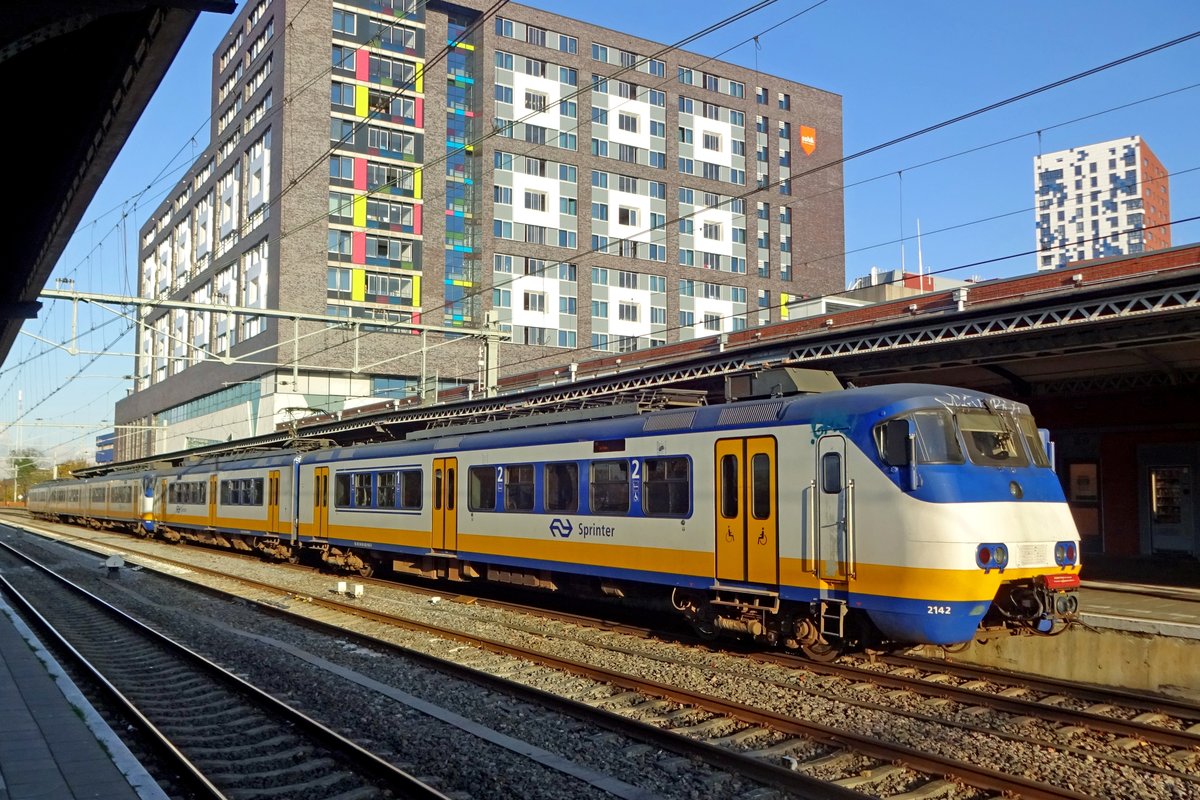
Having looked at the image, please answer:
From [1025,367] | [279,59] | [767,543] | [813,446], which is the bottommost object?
[767,543]

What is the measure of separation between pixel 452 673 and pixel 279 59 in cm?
5221

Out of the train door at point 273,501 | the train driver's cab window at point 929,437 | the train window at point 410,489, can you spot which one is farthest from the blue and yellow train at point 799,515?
the train door at point 273,501

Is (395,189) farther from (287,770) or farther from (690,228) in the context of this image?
(287,770)

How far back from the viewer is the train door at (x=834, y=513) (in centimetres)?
1080

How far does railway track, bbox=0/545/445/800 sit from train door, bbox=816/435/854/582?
18.3ft

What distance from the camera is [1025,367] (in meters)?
19.1

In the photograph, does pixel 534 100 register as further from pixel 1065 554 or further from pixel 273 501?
pixel 1065 554

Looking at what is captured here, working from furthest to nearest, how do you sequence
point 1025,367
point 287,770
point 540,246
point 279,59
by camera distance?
point 540,246 → point 279,59 → point 1025,367 → point 287,770

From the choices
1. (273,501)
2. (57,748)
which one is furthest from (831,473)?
(273,501)

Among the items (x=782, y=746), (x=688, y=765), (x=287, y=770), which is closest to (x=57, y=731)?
(x=287, y=770)

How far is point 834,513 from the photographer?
10977 mm

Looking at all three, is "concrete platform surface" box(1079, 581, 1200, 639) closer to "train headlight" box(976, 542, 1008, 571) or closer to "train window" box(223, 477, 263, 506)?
"train headlight" box(976, 542, 1008, 571)

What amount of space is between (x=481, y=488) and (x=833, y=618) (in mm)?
8109

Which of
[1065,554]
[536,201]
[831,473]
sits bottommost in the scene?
[1065,554]
